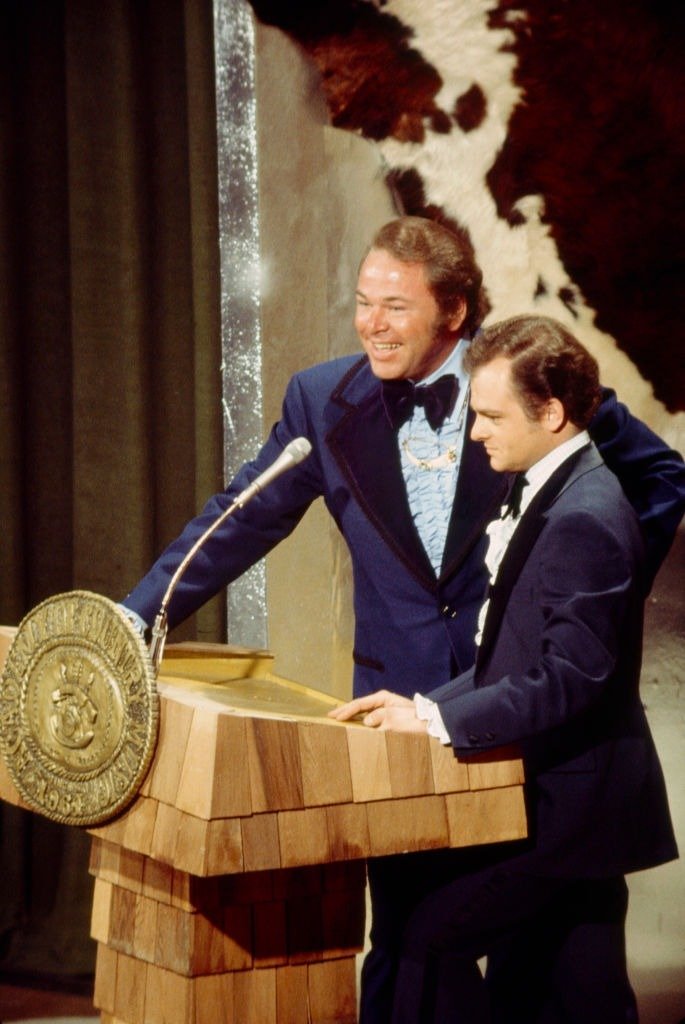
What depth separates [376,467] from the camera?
2203 millimetres

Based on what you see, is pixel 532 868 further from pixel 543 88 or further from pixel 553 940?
pixel 543 88

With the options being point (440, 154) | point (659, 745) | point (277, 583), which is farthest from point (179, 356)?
point (659, 745)

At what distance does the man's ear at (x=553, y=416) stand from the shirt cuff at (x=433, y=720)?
380 mm

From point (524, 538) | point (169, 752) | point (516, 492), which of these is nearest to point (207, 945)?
point (169, 752)

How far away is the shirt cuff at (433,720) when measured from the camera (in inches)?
63.9

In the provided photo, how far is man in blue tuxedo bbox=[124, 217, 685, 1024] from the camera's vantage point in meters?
2.09

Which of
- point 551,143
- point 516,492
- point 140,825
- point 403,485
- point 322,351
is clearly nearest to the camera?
point 140,825

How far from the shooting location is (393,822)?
1594 millimetres

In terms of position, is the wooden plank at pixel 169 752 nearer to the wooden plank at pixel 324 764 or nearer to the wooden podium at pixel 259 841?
the wooden podium at pixel 259 841

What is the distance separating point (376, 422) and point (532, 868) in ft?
2.53

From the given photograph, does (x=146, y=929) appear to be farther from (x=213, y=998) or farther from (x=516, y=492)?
(x=516, y=492)

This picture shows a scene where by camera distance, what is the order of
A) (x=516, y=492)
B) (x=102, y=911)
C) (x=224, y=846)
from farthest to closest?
1. (x=516, y=492)
2. (x=102, y=911)
3. (x=224, y=846)

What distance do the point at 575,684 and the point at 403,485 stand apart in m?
0.62

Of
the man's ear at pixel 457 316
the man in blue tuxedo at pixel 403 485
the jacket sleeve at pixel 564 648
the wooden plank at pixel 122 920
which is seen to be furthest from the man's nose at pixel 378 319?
the wooden plank at pixel 122 920
